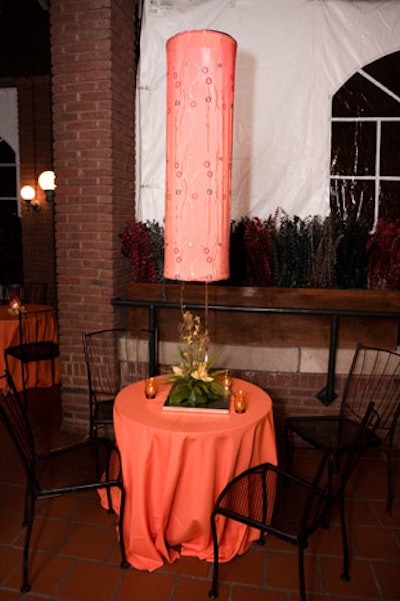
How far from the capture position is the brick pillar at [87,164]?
355cm

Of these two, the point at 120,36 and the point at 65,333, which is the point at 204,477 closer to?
the point at 65,333

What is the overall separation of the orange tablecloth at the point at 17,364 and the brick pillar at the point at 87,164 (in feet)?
3.22

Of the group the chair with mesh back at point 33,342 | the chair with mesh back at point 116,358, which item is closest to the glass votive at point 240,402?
the chair with mesh back at point 116,358

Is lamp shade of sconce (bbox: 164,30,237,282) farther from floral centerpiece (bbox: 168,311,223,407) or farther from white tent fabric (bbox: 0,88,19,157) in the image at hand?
white tent fabric (bbox: 0,88,19,157)

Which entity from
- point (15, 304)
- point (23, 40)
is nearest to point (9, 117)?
point (23, 40)

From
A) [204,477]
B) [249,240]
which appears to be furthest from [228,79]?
[204,477]

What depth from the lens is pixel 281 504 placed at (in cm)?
224

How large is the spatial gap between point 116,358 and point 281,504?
6.40 ft

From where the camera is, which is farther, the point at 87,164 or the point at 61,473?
the point at 87,164

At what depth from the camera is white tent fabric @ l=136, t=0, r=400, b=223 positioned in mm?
4109

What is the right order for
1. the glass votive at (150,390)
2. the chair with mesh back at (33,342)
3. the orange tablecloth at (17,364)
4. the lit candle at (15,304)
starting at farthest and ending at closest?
the lit candle at (15,304) < the orange tablecloth at (17,364) < the chair with mesh back at (33,342) < the glass votive at (150,390)

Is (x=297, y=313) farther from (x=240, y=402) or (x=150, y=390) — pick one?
(x=150, y=390)

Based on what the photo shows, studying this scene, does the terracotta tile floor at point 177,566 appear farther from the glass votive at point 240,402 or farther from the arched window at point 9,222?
the arched window at point 9,222

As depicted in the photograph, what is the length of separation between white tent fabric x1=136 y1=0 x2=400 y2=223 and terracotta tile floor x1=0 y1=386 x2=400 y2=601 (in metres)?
2.55
